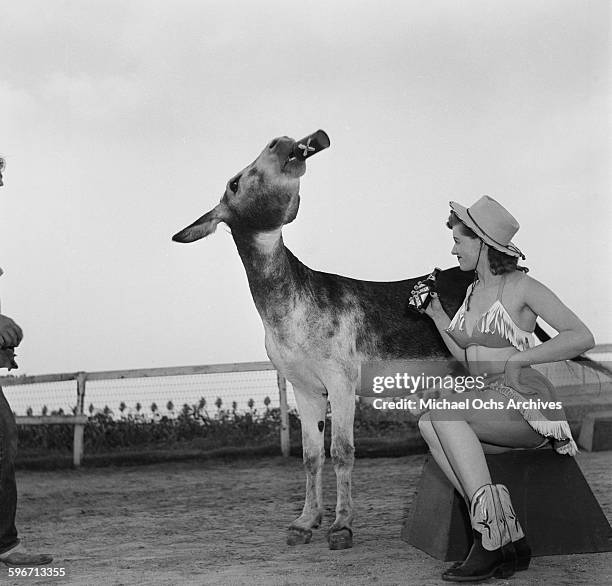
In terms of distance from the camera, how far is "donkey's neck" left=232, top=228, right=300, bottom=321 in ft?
14.0

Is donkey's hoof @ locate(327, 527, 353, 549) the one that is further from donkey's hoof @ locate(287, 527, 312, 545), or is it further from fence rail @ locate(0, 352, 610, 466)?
fence rail @ locate(0, 352, 610, 466)

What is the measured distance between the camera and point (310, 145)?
3932 mm

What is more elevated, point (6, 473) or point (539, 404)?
point (539, 404)

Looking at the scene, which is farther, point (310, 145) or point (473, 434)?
point (310, 145)

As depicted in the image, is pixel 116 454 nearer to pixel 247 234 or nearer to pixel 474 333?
pixel 247 234

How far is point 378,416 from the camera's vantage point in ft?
28.3

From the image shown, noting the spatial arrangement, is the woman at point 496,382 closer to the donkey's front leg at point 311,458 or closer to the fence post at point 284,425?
the donkey's front leg at point 311,458

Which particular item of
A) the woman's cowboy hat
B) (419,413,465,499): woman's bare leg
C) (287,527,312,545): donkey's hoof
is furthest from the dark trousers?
the woman's cowboy hat

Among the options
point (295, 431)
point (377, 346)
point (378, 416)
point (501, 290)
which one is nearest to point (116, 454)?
point (295, 431)

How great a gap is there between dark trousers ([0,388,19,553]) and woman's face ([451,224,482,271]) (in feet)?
6.65

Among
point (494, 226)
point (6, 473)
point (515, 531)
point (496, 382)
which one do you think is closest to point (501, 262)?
point (494, 226)

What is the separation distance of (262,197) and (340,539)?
1733mm

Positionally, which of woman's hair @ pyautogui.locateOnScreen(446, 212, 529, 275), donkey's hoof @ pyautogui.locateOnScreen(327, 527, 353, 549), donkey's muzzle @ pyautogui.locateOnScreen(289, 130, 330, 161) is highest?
donkey's muzzle @ pyautogui.locateOnScreen(289, 130, 330, 161)

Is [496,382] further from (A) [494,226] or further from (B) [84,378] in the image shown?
(B) [84,378]
